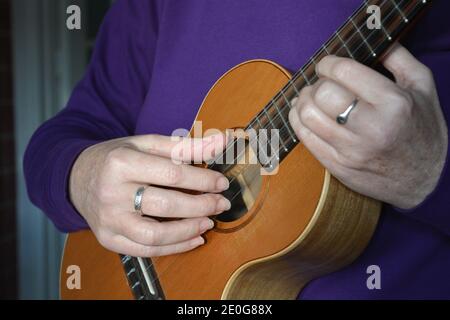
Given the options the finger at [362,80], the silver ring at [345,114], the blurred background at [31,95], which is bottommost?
the blurred background at [31,95]

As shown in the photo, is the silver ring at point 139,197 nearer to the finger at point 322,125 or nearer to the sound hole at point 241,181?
the sound hole at point 241,181

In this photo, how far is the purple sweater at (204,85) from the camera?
2.32 feet

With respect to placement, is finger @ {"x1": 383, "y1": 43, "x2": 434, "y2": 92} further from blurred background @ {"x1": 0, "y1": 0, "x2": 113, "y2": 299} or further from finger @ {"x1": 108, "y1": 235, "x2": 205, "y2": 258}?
blurred background @ {"x1": 0, "y1": 0, "x2": 113, "y2": 299}

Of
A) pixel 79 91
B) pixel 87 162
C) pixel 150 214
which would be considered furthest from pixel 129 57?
pixel 150 214

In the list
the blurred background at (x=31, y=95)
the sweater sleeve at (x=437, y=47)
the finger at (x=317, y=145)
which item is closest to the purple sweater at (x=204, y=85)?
the sweater sleeve at (x=437, y=47)

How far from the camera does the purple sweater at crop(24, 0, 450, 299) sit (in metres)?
0.71

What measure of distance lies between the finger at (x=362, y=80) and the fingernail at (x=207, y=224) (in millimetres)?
301

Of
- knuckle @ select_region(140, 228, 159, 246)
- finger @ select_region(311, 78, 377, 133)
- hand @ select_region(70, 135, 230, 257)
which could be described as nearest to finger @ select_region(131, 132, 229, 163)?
hand @ select_region(70, 135, 230, 257)

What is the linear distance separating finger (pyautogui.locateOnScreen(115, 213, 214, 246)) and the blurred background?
1.75 meters

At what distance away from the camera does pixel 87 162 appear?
85 centimetres

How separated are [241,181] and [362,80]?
0.92 feet

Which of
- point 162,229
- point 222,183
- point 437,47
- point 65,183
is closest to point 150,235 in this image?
point 162,229

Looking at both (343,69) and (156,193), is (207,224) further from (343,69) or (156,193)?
(343,69)
